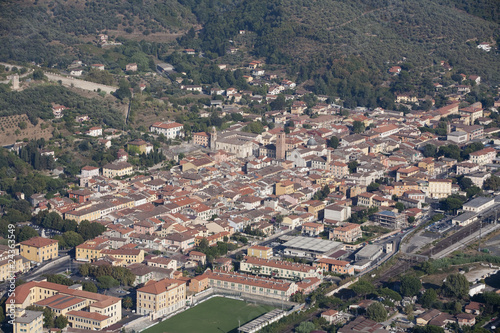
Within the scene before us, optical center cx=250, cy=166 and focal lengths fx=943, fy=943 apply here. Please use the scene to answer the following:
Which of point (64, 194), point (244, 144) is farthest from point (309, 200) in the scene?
point (64, 194)

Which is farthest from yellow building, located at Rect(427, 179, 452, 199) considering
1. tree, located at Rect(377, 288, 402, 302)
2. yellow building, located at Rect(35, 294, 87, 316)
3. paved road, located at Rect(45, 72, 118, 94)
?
paved road, located at Rect(45, 72, 118, 94)

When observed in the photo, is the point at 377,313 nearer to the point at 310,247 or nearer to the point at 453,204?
the point at 310,247

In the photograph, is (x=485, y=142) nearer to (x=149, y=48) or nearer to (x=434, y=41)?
(x=434, y=41)

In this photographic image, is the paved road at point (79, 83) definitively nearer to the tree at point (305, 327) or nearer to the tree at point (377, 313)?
the tree at point (305, 327)

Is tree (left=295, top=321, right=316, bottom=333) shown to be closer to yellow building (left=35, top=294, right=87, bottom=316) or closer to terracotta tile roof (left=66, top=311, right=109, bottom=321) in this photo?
terracotta tile roof (left=66, top=311, right=109, bottom=321)

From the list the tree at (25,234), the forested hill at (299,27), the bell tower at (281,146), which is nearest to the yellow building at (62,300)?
the tree at (25,234)

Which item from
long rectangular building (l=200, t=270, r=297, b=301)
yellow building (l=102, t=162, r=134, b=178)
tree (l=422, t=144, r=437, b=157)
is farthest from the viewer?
tree (l=422, t=144, r=437, b=157)

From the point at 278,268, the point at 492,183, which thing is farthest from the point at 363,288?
the point at 492,183

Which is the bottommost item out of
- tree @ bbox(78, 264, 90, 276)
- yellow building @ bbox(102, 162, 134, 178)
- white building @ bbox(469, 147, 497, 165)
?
tree @ bbox(78, 264, 90, 276)
